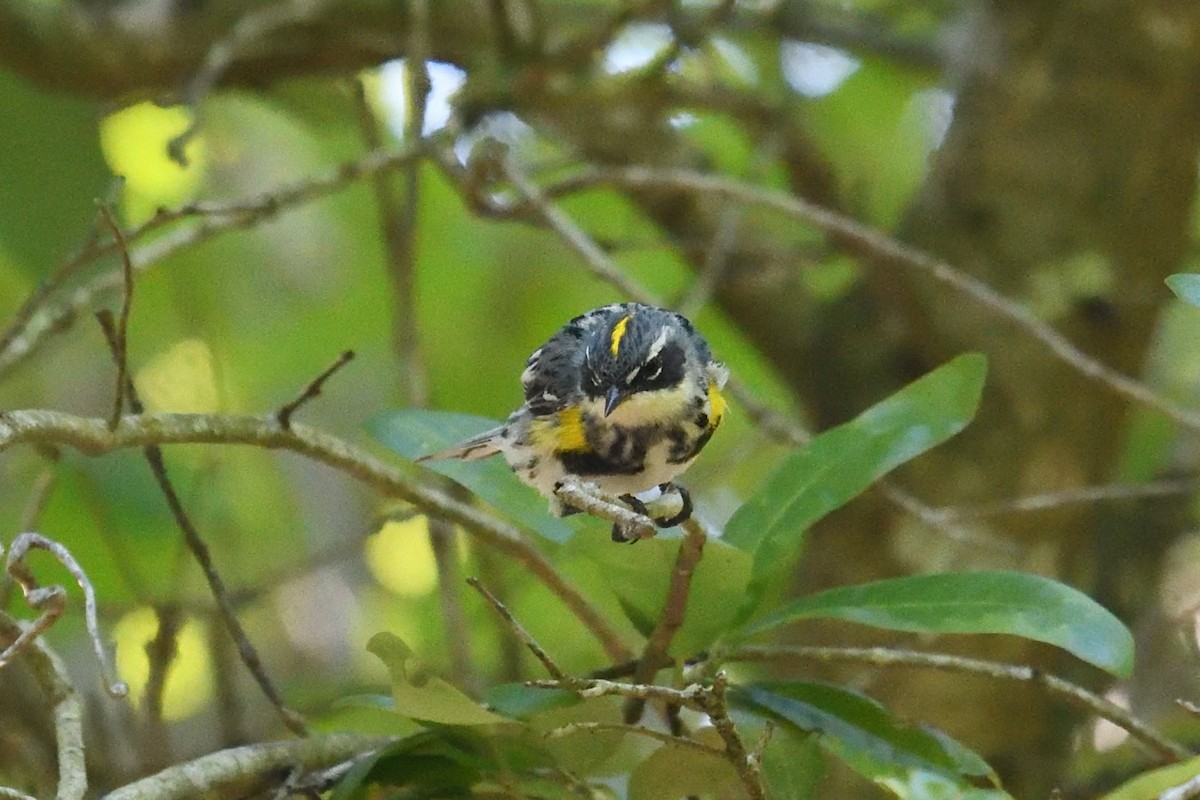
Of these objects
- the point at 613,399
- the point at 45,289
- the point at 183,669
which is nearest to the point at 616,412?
the point at 613,399

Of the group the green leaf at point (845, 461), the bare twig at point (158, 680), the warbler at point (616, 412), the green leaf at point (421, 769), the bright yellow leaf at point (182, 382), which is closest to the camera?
the green leaf at point (421, 769)

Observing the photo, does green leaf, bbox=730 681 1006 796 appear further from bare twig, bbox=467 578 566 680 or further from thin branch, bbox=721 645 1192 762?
bare twig, bbox=467 578 566 680

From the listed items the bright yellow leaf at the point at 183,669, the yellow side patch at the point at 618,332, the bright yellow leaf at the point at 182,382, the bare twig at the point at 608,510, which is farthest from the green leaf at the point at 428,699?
the bright yellow leaf at the point at 182,382

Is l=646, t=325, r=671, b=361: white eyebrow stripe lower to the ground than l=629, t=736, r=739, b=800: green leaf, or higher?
higher

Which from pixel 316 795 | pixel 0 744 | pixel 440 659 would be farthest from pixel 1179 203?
pixel 0 744

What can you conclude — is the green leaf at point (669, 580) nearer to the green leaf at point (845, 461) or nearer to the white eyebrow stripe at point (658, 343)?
the green leaf at point (845, 461)

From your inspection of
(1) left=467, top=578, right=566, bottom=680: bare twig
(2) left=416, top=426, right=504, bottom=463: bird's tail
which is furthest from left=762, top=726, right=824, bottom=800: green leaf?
(2) left=416, top=426, right=504, bottom=463: bird's tail
